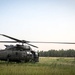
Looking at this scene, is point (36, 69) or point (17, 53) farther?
point (17, 53)

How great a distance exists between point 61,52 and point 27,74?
150393 millimetres

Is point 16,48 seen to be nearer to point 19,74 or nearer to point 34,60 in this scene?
point 34,60

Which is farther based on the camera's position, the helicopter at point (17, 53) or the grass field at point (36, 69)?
the helicopter at point (17, 53)

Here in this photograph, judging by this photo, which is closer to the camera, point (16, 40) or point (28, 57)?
point (16, 40)

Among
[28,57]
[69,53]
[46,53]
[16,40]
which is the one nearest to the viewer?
[16,40]

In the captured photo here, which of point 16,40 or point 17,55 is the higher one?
point 16,40

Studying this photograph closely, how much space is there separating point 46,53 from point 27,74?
154 metres

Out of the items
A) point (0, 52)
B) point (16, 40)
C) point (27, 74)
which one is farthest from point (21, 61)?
point (27, 74)

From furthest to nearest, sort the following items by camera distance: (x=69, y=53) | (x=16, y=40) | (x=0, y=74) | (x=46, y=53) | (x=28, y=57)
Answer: (x=46, y=53)
(x=69, y=53)
(x=28, y=57)
(x=16, y=40)
(x=0, y=74)

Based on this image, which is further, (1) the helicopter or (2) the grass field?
(1) the helicopter

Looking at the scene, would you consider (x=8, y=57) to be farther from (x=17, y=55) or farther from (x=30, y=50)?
(x=30, y=50)

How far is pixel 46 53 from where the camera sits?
6570 inches

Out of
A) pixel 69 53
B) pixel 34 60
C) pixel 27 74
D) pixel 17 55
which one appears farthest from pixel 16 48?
pixel 69 53

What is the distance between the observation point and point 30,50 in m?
27.1
